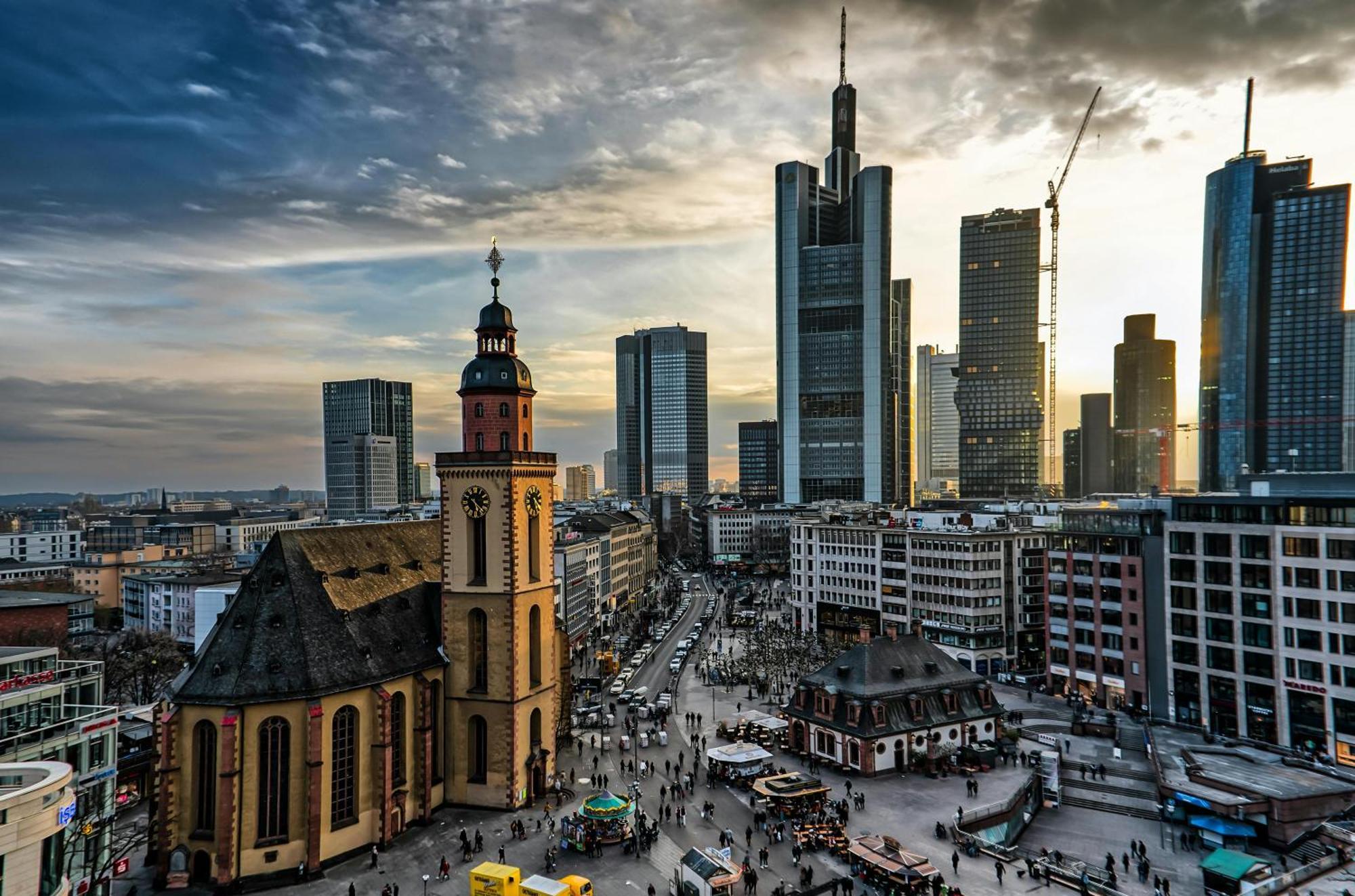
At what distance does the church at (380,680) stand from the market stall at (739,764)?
41.0 ft

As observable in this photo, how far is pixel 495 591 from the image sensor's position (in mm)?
53719

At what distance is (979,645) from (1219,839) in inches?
1860

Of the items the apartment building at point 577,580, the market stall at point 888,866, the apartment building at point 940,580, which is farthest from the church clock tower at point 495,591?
the apartment building at point 940,580

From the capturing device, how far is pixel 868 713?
61.9 meters

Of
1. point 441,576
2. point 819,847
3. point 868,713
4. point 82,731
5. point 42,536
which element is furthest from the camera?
point 42,536

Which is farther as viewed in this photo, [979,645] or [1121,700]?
[979,645]

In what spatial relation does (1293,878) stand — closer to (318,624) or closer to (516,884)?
(516,884)

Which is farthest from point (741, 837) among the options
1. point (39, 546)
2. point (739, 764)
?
point (39, 546)

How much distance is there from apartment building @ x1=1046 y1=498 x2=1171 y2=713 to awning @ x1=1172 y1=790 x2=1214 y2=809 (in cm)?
2569

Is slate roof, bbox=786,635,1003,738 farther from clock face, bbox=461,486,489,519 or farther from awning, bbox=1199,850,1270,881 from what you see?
clock face, bbox=461,486,489,519

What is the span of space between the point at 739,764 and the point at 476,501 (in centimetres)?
2757

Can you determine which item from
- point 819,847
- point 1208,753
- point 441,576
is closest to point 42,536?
point 441,576

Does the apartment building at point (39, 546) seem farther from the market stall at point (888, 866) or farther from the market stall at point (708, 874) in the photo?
the market stall at point (888, 866)

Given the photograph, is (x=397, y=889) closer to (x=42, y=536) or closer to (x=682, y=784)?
(x=682, y=784)
